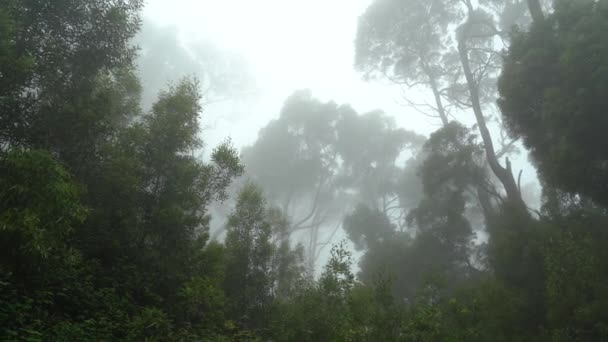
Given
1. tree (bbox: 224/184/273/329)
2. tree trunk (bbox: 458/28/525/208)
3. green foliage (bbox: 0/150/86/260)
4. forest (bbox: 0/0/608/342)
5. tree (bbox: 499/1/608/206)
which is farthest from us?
tree trunk (bbox: 458/28/525/208)

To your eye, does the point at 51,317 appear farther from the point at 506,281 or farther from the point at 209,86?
the point at 209,86

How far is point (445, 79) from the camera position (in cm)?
2641

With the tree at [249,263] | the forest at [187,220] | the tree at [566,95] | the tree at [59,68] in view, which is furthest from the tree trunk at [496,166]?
the tree at [59,68]

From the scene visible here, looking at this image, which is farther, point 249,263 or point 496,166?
point 496,166

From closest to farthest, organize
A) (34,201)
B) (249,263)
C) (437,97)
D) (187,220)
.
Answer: (34,201) → (187,220) → (249,263) → (437,97)

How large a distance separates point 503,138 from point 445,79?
5979 mm

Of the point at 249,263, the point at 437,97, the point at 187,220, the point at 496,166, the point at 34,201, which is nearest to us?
the point at 34,201

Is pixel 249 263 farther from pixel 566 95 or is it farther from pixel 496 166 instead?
pixel 496 166

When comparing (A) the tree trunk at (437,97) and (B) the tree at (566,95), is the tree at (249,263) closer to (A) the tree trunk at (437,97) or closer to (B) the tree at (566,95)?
(B) the tree at (566,95)

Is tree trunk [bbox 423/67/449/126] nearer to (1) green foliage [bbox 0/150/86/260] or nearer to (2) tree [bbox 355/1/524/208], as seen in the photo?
(2) tree [bbox 355/1/524/208]

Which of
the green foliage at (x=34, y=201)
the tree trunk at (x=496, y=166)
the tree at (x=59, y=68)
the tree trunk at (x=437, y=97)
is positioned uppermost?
the tree trunk at (x=437, y=97)

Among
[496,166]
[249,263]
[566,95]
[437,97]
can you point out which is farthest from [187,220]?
[437,97]

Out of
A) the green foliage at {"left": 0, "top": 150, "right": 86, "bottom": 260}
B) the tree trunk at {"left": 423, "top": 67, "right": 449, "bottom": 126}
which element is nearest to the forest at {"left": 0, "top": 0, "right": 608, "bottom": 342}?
the green foliage at {"left": 0, "top": 150, "right": 86, "bottom": 260}

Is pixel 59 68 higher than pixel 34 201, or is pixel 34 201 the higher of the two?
pixel 59 68
